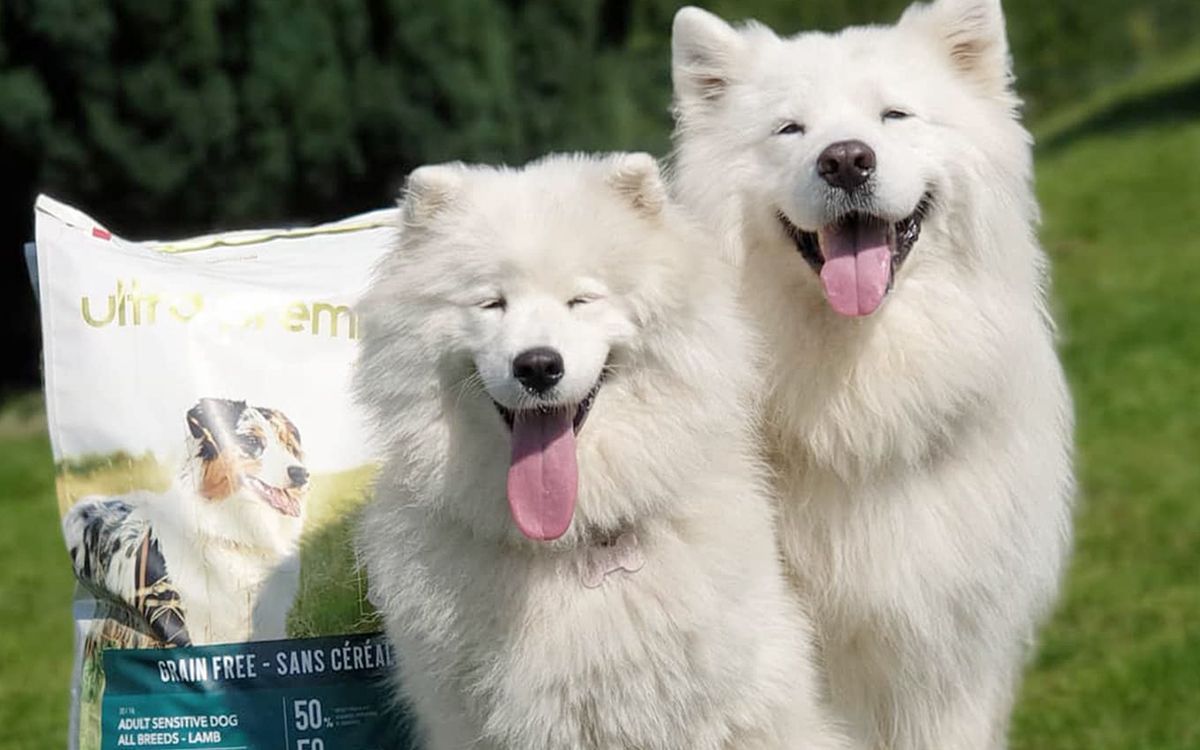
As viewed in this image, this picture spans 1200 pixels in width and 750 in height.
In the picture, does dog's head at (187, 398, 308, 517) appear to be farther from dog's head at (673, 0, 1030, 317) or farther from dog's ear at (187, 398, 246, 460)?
dog's head at (673, 0, 1030, 317)

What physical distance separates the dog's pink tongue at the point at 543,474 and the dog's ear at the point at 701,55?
107cm

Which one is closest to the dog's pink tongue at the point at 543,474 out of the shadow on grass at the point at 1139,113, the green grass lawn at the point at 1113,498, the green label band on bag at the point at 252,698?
the green label band on bag at the point at 252,698

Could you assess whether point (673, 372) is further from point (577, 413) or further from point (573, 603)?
point (573, 603)

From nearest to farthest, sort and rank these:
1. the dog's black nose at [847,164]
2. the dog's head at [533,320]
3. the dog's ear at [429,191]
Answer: the dog's head at [533,320] < the dog's ear at [429,191] < the dog's black nose at [847,164]

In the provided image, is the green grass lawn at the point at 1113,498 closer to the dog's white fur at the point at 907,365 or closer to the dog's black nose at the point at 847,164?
the dog's white fur at the point at 907,365

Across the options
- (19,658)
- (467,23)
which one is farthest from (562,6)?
(19,658)

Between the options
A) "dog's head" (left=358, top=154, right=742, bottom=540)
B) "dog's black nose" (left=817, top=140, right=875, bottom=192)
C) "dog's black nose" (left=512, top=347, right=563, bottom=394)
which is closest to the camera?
"dog's black nose" (left=512, top=347, right=563, bottom=394)

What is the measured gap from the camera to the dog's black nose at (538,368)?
10.4 feet

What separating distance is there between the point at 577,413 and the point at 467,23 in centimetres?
978

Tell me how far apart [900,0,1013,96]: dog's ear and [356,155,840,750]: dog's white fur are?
33.6 inches

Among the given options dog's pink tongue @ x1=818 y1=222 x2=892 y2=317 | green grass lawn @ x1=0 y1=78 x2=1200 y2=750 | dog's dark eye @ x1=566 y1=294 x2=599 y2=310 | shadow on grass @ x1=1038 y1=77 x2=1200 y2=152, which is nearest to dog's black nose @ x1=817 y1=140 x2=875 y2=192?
dog's pink tongue @ x1=818 y1=222 x2=892 y2=317

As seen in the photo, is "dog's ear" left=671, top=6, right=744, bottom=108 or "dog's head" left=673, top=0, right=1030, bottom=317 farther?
"dog's ear" left=671, top=6, right=744, bottom=108

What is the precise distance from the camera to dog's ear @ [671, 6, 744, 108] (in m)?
3.92

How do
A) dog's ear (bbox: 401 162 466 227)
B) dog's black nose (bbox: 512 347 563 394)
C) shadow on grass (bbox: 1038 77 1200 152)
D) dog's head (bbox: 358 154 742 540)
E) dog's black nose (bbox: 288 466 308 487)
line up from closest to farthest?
1. dog's black nose (bbox: 512 347 563 394)
2. dog's head (bbox: 358 154 742 540)
3. dog's ear (bbox: 401 162 466 227)
4. dog's black nose (bbox: 288 466 308 487)
5. shadow on grass (bbox: 1038 77 1200 152)
